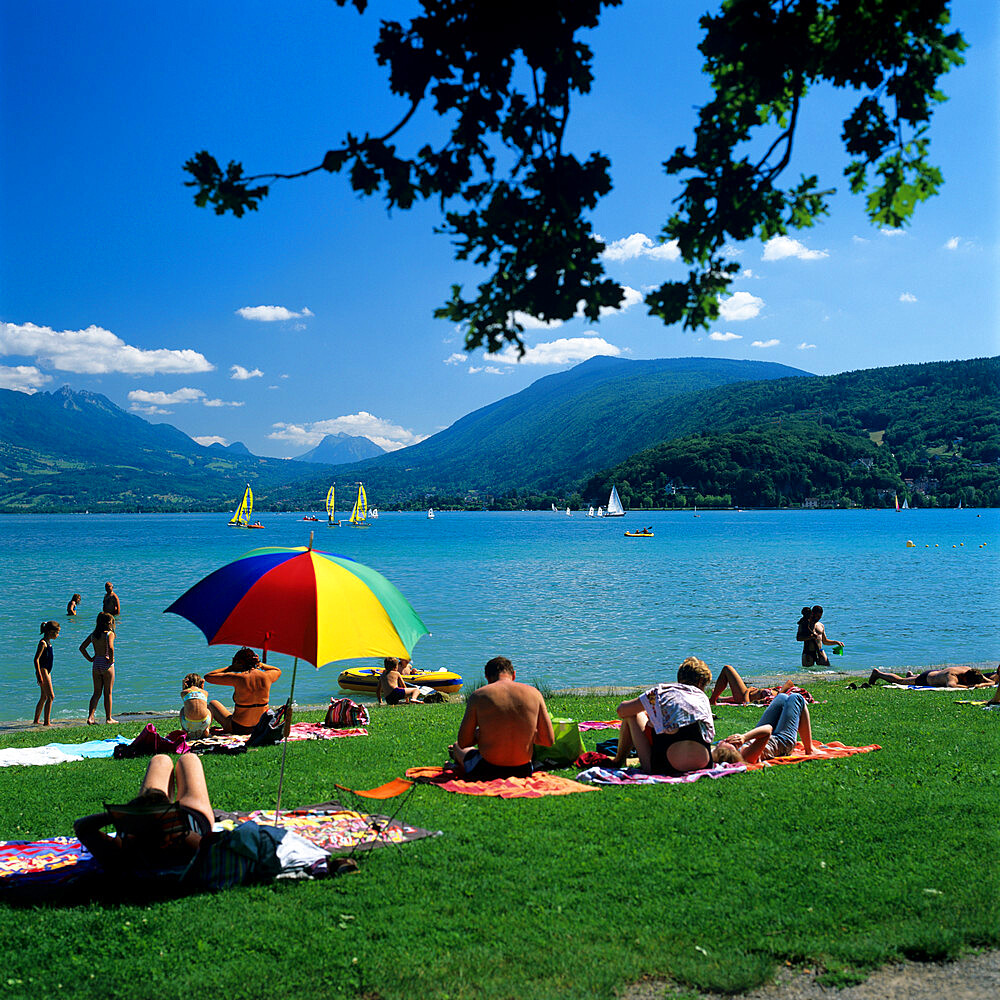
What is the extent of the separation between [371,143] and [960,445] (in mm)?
212688

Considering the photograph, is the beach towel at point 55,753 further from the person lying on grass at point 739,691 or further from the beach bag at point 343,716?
the person lying on grass at point 739,691

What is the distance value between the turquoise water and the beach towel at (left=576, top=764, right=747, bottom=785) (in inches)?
541

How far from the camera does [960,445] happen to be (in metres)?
188

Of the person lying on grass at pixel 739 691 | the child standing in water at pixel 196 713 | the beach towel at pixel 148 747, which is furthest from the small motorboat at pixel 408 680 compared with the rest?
the beach towel at pixel 148 747

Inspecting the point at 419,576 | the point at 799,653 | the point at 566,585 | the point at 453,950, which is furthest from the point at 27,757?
the point at 419,576

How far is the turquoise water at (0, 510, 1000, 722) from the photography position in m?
24.8

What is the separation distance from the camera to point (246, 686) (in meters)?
11.1

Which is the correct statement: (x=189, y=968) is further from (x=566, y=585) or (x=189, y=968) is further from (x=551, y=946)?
(x=566, y=585)

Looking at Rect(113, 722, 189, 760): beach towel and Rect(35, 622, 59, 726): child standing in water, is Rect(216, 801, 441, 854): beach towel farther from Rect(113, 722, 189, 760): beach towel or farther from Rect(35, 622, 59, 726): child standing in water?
Rect(35, 622, 59, 726): child standing in water

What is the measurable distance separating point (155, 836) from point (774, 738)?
253 inches

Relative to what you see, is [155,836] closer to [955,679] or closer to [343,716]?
[343,716]

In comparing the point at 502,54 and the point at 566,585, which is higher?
the point at 502,54

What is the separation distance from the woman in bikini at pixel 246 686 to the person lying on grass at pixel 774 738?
5928 mm

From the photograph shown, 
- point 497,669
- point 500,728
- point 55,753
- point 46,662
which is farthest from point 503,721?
point 46,662
